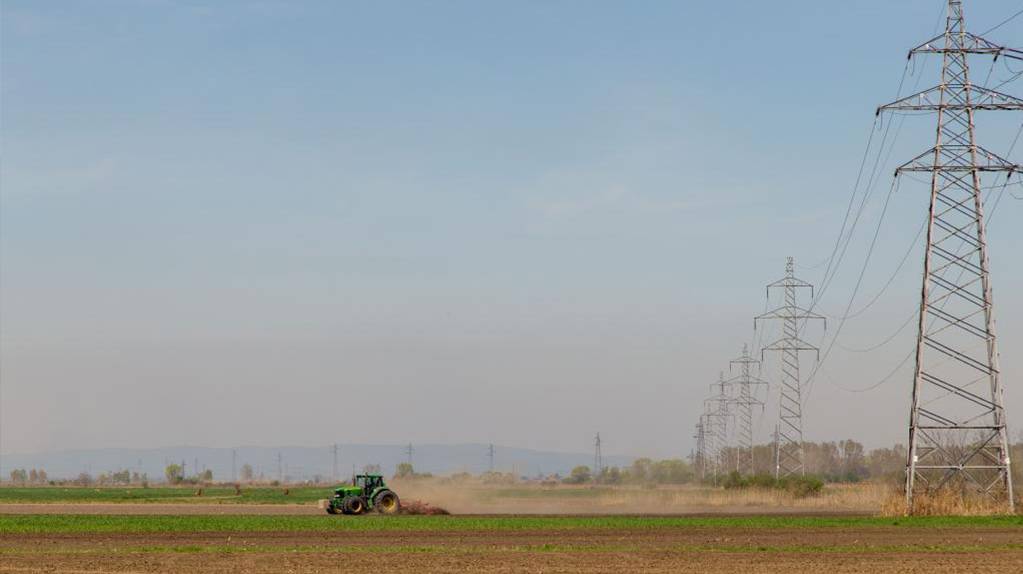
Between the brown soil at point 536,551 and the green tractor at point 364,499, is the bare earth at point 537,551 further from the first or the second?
the green tractor at point 364,499

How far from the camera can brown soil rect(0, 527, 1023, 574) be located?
3484 cm

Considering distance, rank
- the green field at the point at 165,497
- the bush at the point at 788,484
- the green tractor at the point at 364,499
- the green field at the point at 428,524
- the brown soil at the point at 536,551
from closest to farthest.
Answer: the brown soil at the point at 536,551
the green field at the point at 428,524
the green tractor at the point at 364,499
the bush at the point at 788,484
the green field at the point at 165,497

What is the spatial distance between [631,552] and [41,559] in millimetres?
18649

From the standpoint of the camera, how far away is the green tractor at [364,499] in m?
68.2

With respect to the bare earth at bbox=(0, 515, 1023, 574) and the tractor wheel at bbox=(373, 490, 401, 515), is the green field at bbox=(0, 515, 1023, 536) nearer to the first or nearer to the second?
the bare earth at bbox=(0, 515, 1023, 574)

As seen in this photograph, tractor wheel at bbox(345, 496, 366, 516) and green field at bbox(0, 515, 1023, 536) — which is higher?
green field at bbox(0, 515, 1023, 536)

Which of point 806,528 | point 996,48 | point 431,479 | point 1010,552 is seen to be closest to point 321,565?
point 1010,552

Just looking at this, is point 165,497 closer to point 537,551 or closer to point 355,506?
point 355,506

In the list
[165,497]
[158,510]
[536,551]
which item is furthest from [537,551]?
[165,497]

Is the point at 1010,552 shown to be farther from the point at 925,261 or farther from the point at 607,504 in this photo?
the point at 607,504

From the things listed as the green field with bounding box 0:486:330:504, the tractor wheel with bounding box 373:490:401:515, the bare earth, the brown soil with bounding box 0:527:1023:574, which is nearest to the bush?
the green field with bounding box 0:486:330:504

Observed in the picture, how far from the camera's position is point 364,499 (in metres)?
68.4

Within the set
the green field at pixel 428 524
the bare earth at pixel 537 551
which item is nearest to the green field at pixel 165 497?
the green field at pixel 428 524

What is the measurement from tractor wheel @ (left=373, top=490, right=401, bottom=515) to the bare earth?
18503 mm
